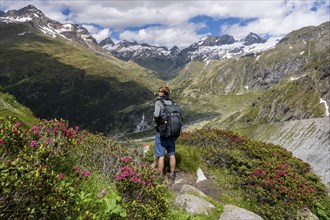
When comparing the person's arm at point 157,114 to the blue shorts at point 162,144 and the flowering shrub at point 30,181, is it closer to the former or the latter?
the blue shorts at point 162,144

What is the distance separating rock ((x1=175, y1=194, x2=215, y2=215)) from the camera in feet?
31.8

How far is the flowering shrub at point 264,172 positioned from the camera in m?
12.1

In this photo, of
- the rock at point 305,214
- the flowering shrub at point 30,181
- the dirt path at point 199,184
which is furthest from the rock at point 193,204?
the flowering shrub at point 30,181

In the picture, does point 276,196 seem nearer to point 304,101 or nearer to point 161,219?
point 161,219

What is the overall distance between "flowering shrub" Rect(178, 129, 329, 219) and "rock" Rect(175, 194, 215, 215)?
2633 millimetres

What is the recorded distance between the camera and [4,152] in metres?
5.34

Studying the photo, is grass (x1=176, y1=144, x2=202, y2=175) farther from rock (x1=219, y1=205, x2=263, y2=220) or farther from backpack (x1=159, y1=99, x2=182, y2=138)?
rock (x1=219, y1=205, x2=263, y2=220)

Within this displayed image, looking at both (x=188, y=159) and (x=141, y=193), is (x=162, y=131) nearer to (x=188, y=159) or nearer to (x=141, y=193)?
(x=188, y=159)

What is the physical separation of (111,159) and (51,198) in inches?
186

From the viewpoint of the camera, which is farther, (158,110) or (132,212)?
(158,110)

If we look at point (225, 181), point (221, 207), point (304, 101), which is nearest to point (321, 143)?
point (225, 181)

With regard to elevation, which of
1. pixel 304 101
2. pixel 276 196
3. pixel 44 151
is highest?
pixel 44 151

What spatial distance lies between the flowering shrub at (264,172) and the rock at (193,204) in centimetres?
263

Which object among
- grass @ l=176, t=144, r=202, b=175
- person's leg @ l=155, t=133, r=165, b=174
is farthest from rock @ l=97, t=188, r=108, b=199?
grass @ l=176, t=144, r=202, b=175
